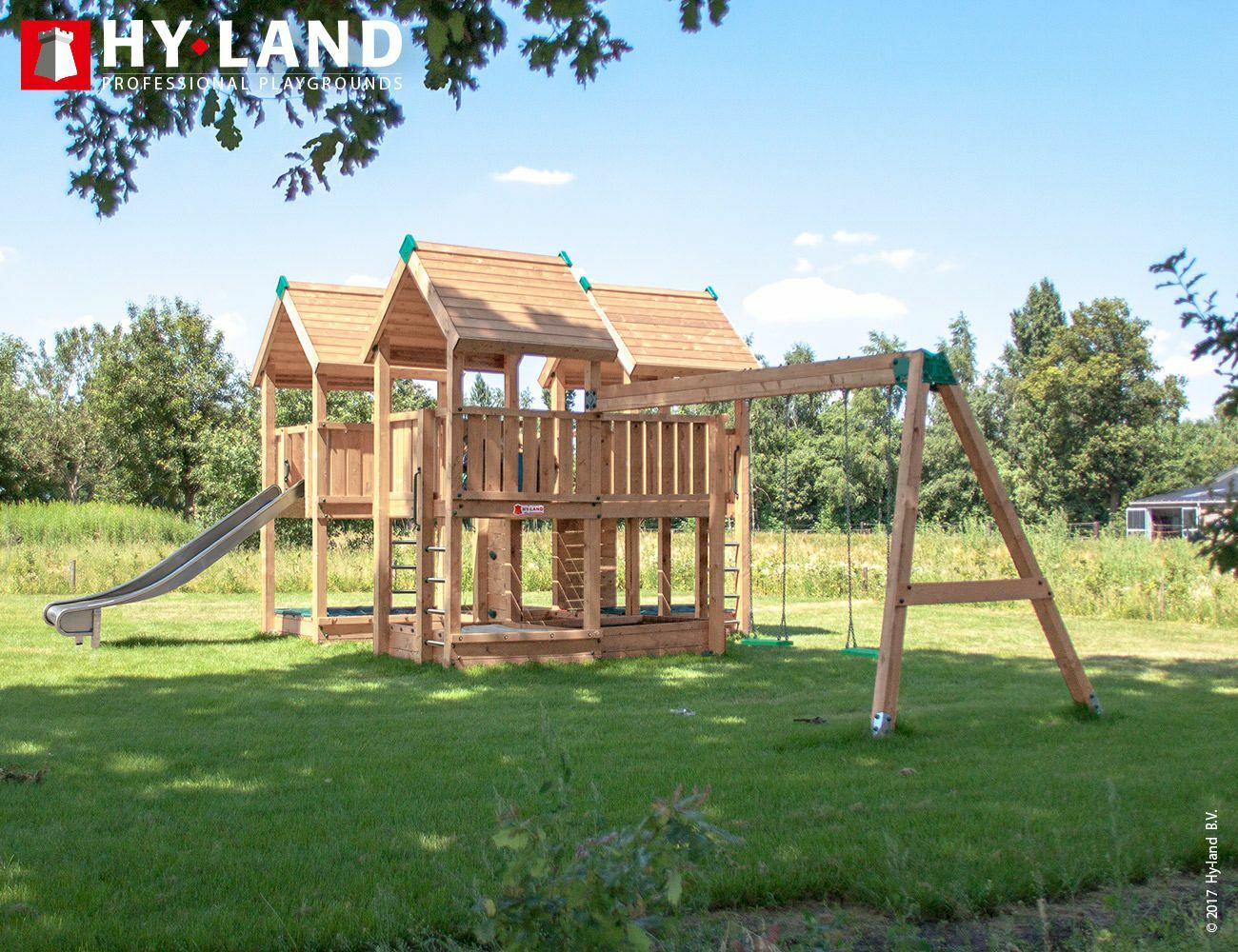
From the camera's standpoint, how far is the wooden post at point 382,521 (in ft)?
49.1

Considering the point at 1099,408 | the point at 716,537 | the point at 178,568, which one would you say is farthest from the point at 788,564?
the point at 1099,408

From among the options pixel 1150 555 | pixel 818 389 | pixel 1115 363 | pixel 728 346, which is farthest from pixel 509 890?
pixel 1115 363

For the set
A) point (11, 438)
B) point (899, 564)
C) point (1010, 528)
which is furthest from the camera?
point (11, 438)

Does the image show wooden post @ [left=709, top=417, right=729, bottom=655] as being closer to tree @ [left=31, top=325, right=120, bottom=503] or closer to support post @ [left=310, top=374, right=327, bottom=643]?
support post @ [left=310, top=374, right=327, bottom=643]

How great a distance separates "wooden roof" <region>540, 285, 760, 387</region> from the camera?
16.7 meters

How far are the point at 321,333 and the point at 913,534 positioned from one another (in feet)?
33.2

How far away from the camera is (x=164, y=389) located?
41219 millimetres

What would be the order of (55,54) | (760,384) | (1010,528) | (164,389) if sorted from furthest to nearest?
(164,389), (760,384), (1010,528), (55,54)

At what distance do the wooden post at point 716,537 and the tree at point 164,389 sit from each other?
2794 cm

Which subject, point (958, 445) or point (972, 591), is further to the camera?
point (958, 445)

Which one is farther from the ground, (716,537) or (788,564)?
(716,537)

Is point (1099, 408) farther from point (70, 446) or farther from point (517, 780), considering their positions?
point (517, 780)

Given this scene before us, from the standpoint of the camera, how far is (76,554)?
85.4 ft

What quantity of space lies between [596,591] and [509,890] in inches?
438
